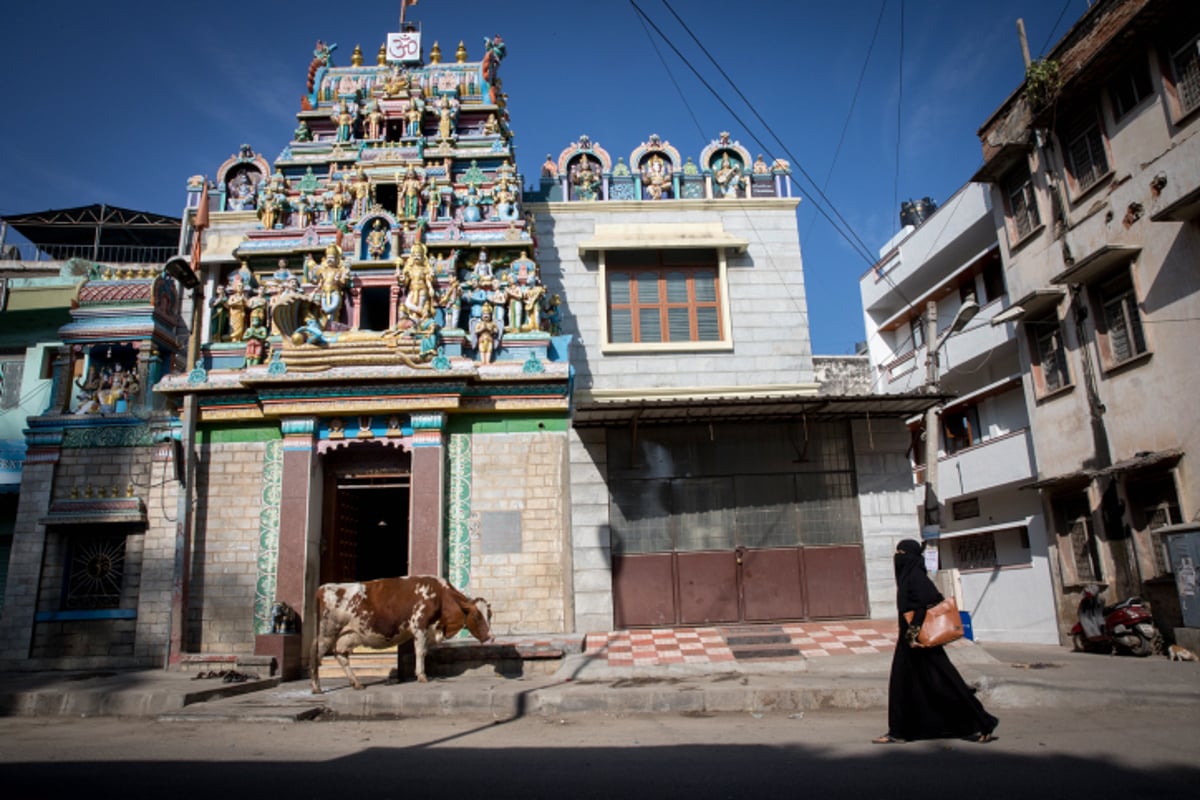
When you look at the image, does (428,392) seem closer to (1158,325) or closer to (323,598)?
(323,598)

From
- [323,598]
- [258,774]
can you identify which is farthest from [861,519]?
[258,774]

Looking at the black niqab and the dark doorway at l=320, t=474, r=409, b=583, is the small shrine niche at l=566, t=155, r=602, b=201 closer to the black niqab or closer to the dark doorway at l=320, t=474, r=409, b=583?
the dark doorway at l=320, t=474, r=409, b=583

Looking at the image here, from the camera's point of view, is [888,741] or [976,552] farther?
[976,552]

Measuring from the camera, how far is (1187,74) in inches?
558

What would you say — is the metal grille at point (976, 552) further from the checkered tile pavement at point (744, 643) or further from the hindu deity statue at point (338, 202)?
the hindu deity statue at point (338, 202)

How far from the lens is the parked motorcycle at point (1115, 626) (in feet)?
44.7

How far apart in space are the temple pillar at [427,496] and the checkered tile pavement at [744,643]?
10.2 ft

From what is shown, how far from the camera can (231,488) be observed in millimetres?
14516

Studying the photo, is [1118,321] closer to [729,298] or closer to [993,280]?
[993,280]

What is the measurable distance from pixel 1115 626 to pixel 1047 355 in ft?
22.7

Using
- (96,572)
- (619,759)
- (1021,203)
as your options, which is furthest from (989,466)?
(96,572)

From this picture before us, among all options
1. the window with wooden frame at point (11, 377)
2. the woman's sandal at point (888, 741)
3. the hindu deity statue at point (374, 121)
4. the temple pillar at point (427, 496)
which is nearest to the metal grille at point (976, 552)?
the temple pillar at point (427, 496)

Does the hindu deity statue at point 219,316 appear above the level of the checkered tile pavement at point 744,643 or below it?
above

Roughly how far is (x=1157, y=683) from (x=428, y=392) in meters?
11.6
